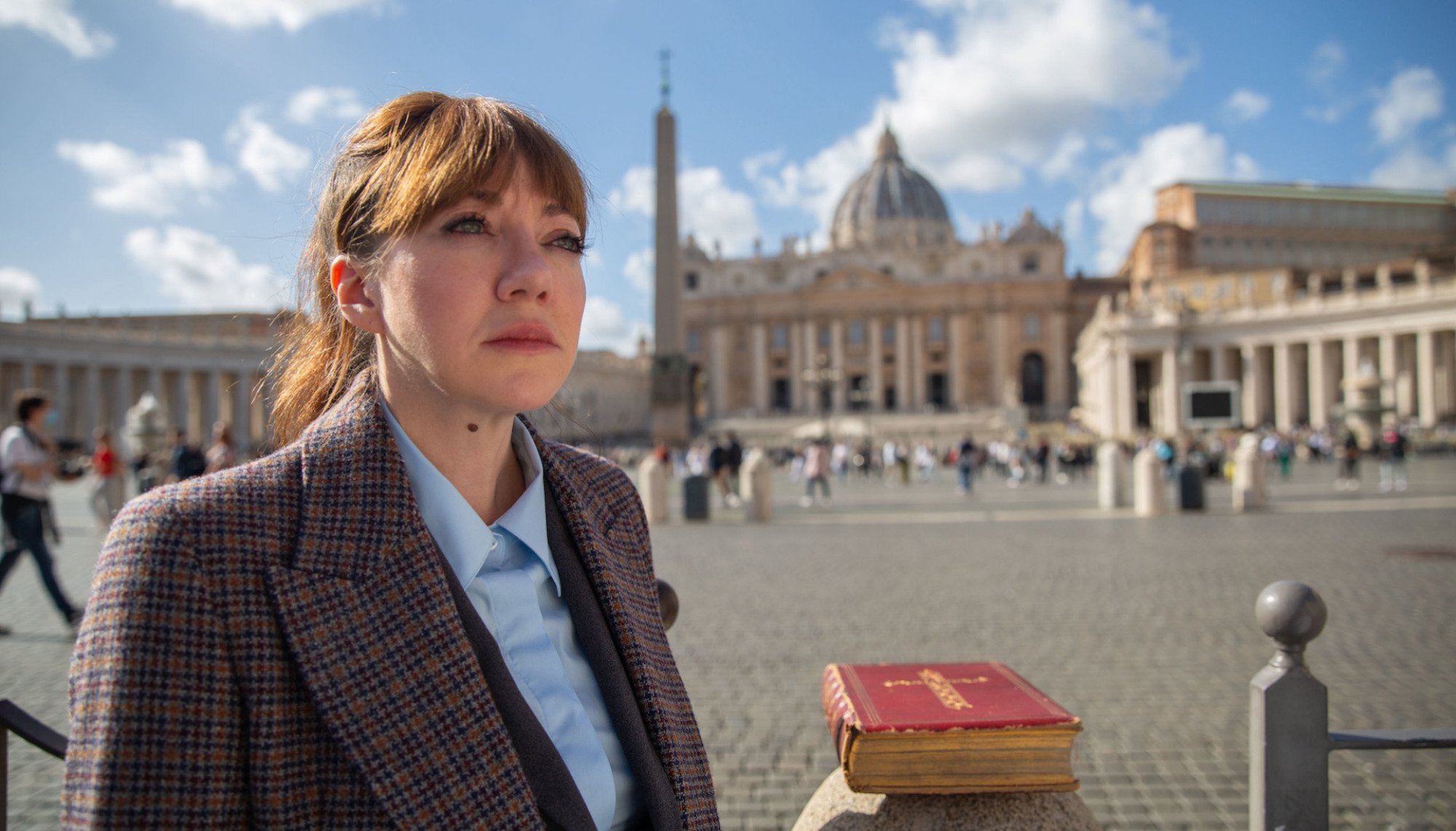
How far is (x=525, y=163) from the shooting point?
1.41 m

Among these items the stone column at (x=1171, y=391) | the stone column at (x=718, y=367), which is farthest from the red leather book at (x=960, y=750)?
the stone column at (x=718, y=367)

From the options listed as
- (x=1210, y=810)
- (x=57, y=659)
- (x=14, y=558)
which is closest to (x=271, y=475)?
(x=1210, y=810)

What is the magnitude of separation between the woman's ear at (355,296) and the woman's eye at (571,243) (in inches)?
11.5

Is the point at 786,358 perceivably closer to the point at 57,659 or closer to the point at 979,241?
the point at 979,241

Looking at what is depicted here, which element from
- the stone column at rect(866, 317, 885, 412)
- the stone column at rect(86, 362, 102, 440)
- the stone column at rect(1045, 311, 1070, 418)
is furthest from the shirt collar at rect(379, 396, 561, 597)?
the stone column at rect(1045, 311, 1070, 418)

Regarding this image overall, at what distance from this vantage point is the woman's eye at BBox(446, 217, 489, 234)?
1.33m

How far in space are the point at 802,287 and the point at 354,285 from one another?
3010 inches

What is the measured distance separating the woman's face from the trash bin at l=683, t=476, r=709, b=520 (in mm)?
13826

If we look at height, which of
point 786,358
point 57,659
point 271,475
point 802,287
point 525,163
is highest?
point 802,287

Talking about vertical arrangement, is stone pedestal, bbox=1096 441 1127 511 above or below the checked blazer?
below

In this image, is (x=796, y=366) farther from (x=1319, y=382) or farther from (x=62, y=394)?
(x=62, y=394)

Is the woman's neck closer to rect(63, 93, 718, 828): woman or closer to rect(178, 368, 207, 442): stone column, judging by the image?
rect(63, 93, 718, 828): woman

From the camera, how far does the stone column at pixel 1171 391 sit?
4603cm

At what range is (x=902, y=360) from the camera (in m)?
74.6
